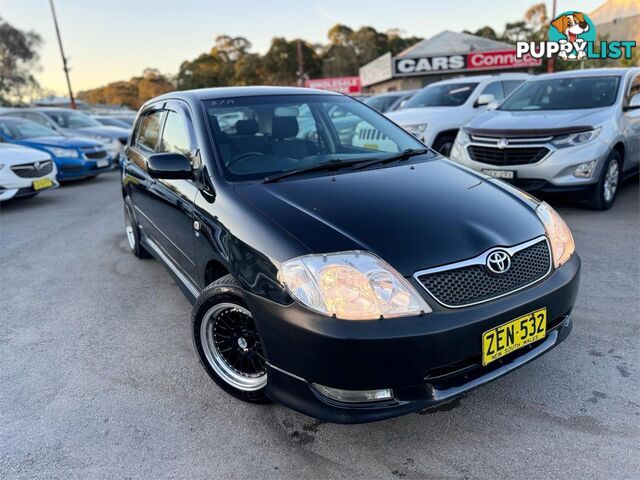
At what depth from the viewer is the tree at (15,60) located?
43.7m

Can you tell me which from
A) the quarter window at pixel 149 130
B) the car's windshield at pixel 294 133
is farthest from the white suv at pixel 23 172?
the car's windshield at pixel 294 133

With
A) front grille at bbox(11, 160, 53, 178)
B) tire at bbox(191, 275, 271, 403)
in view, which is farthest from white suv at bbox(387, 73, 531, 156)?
front grille at bbox(11, 160, 53, 178)

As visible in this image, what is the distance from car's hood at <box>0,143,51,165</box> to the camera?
7.46 meters

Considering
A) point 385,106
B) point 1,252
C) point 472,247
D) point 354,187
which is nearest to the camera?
point 472,247

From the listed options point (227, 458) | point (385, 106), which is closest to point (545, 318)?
point (227, 458)

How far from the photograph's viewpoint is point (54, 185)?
26.7 ft

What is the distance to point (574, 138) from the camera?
→ 5434 millimetres

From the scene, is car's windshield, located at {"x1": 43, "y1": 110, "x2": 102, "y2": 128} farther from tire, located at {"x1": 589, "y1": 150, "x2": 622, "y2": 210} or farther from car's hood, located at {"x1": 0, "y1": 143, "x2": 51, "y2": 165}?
tire, located at {"x1": 589, "y1": 150, "x2": 622, "y2": 210}

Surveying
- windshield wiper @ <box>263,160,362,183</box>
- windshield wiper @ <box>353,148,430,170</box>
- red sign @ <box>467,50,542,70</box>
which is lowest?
windshield wiper @ <box>353,148,430,170</box>

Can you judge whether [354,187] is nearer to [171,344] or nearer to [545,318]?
[545,318]

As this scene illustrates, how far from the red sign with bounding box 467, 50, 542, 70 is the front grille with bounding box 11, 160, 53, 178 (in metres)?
26.5

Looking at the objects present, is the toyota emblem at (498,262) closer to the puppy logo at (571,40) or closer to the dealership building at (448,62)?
the puppy logo at (571,40)

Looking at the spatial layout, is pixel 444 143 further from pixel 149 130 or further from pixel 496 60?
pixel 496 60

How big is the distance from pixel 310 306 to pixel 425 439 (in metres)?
0.88
